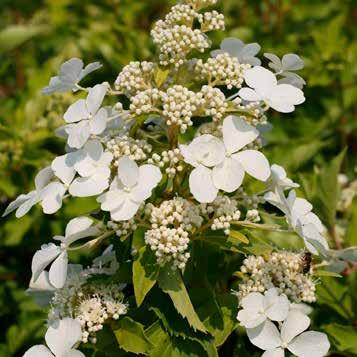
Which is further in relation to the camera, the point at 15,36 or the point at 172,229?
the point at 15,36

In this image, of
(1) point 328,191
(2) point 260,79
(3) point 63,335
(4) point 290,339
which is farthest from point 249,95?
(1) point 328,191

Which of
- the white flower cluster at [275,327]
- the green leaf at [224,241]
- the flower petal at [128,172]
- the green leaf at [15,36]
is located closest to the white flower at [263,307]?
the white flower cluster at [275,327]

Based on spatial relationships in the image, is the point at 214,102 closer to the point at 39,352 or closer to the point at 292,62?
the point at 292,62

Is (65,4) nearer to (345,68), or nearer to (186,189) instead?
(345,68)

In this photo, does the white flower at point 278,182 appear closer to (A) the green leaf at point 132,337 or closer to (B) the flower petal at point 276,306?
Result: (B) the flower petal at point 276,306

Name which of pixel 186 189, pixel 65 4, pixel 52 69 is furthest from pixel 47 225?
pixel 65 4
